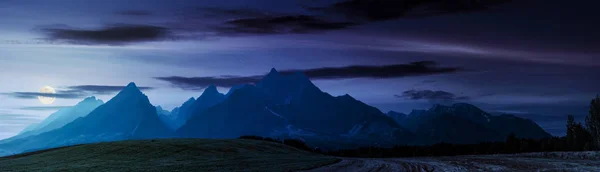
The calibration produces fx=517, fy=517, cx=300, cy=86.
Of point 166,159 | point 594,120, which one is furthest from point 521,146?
point 166,159

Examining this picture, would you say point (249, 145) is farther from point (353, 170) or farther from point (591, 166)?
point (591, 166)

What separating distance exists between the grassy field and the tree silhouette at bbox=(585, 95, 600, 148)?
278 feet

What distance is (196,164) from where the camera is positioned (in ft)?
219

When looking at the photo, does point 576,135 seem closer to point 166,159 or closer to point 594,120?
point 594,120

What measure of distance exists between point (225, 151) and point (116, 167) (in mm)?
29844

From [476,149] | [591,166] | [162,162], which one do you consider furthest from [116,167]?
[476,149]

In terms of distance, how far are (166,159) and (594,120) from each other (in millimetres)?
109397

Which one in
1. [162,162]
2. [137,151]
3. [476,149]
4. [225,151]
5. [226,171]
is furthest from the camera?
[476,149]

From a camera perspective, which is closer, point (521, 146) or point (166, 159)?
point (166, 159)

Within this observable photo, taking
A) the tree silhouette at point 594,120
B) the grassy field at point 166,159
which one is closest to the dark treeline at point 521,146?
the tree silhouette at point 594,120

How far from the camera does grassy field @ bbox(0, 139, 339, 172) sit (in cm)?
6206

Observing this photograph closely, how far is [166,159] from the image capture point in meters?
74.9

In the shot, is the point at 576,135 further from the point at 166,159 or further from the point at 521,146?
the point at 166,159

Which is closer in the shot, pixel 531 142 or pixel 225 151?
pixel 225 151
